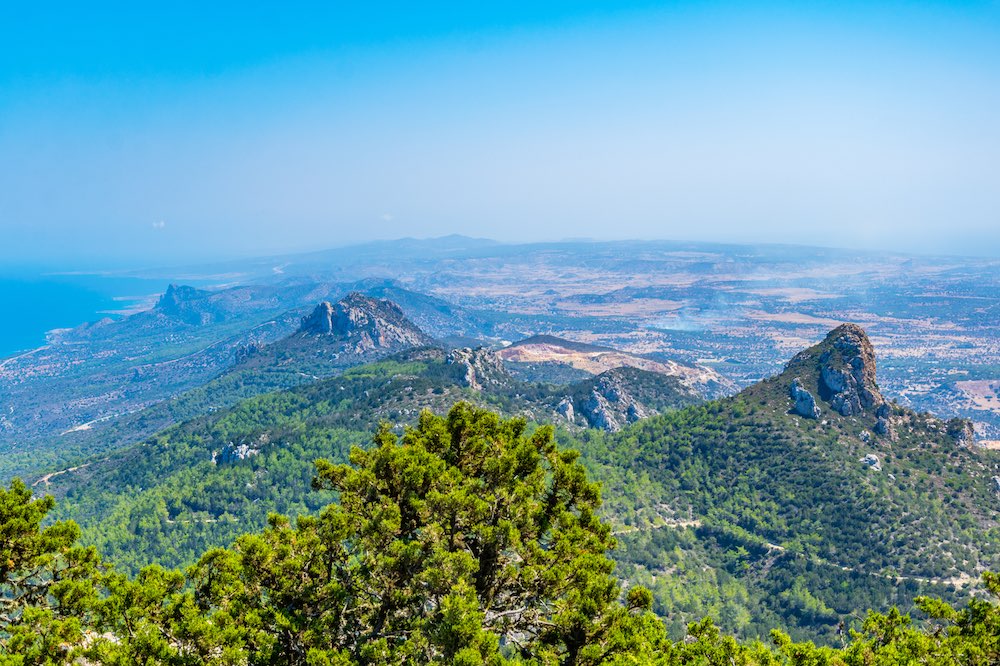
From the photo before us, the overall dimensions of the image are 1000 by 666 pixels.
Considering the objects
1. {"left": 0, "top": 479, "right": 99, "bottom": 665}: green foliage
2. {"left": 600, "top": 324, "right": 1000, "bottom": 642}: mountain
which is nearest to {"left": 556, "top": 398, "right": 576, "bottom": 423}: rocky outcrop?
{"left": 600, "top": 324, "right": 1000, "bottom": 642}: mountain

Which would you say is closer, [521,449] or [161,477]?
[521,449]

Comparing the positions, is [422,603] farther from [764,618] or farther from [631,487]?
[631,487]

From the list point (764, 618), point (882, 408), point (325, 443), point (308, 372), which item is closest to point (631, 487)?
point (764, 618)

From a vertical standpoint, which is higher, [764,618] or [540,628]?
[540,628]

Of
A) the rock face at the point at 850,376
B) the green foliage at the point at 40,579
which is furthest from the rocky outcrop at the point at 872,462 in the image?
the green foliage at the point at 40,579

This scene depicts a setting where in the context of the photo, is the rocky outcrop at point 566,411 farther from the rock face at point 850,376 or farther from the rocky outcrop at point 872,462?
the rocky outcrop at point 872,462

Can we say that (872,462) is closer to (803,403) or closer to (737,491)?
(803,403)
